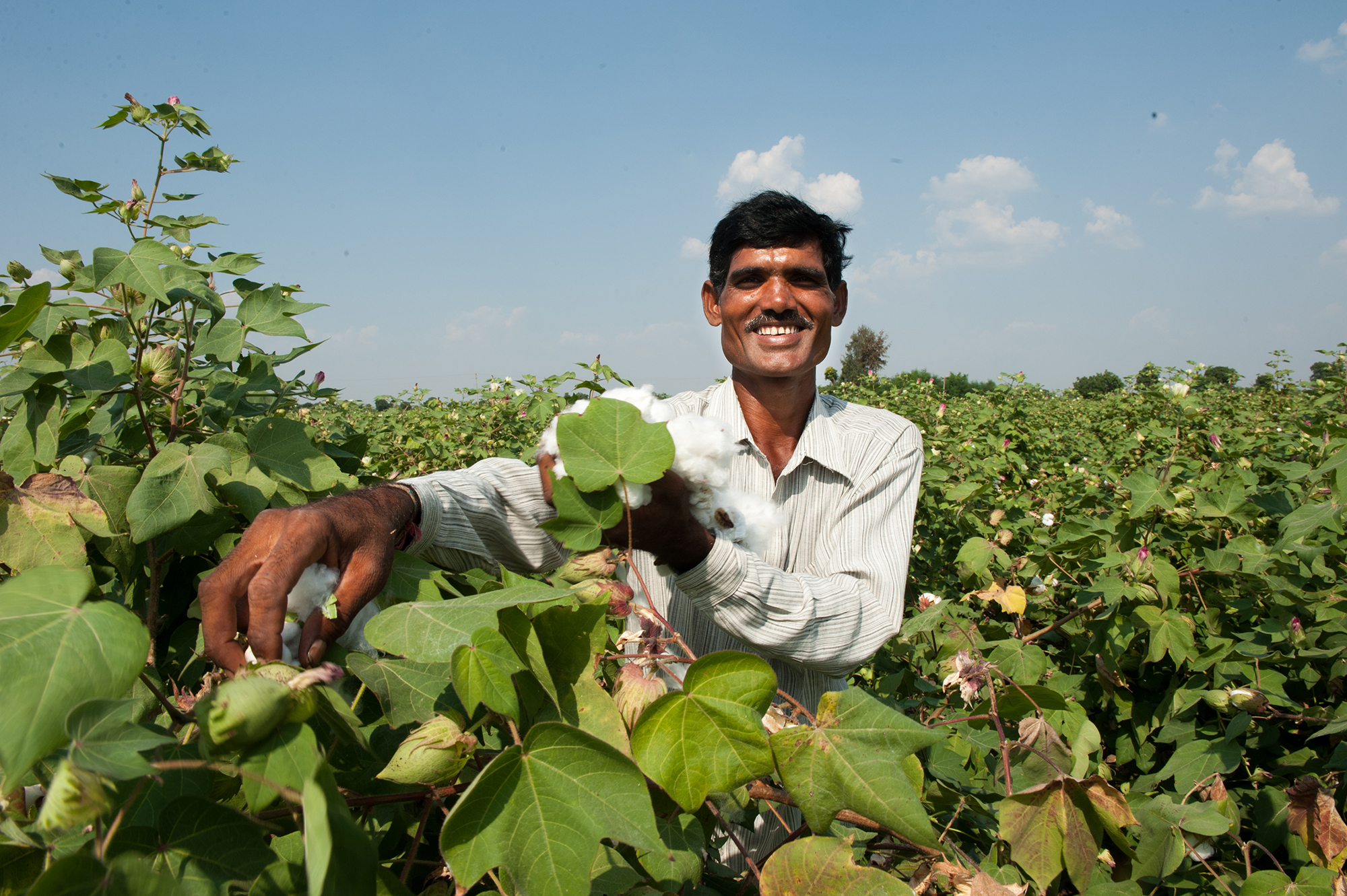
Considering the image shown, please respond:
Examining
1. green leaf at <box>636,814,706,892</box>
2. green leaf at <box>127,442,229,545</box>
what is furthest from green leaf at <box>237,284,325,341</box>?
green leaf at <box>636,814,706,892</box>

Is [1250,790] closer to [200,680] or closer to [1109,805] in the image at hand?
[1109,805]

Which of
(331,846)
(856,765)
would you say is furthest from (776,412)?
(331,846)

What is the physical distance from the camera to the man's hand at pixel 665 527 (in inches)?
37.2

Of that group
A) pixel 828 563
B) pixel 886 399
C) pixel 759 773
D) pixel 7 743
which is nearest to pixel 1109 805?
pixel 759 773

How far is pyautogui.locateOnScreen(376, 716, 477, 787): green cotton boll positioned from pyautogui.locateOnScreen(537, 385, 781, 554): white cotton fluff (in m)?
0.32

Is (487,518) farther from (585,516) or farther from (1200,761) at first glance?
(1200,761)

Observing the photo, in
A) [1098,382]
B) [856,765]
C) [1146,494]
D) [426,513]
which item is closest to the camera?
[856,765]

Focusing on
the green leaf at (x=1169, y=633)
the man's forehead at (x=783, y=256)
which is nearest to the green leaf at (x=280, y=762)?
the man's forehead at (x=783, y=256)

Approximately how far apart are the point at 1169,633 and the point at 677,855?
204 cm

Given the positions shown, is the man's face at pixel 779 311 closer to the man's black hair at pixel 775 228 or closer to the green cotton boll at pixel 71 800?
the man's black hair at pixel 775 228

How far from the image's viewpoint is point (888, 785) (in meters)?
0.76

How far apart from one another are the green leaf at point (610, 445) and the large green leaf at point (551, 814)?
30 centimetres

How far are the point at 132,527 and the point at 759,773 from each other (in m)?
0.87

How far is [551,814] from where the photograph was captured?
654mm
